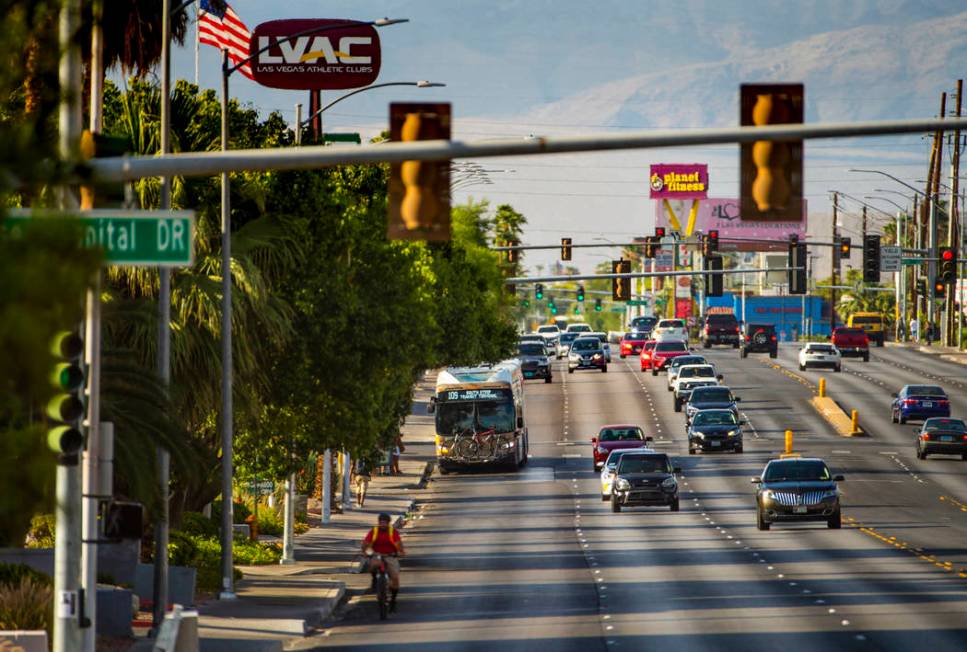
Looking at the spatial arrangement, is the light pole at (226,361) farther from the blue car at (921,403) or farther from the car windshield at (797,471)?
the blue car at (921,403)

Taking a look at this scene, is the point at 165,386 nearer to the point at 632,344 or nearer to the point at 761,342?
the point at 761,342

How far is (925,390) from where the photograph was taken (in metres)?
76.9

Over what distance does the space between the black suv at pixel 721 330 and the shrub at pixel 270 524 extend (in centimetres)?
7864

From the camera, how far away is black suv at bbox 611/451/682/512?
167ft

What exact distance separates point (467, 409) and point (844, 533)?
69.5ft

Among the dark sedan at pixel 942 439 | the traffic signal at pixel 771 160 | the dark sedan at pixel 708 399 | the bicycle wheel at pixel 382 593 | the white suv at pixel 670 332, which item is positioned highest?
the traffic signal at pixel 771 160

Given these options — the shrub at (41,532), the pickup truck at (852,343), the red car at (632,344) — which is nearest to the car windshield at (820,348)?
the pickup truck at (852,343)

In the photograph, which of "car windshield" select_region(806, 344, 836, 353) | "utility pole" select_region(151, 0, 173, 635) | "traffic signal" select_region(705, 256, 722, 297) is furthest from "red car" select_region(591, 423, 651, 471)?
"car windshield" select_region(806, 344, 836, 353)

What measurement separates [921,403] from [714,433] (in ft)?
42.8

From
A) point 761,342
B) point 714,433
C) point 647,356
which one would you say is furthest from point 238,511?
point 761,342

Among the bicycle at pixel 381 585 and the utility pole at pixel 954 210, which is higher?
the utility pole at pixel 954 210

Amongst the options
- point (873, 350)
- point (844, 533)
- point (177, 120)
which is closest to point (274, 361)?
point (177, 120)

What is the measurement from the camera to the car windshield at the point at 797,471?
43938 mm

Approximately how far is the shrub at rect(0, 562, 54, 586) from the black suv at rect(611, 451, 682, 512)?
1023 inches
